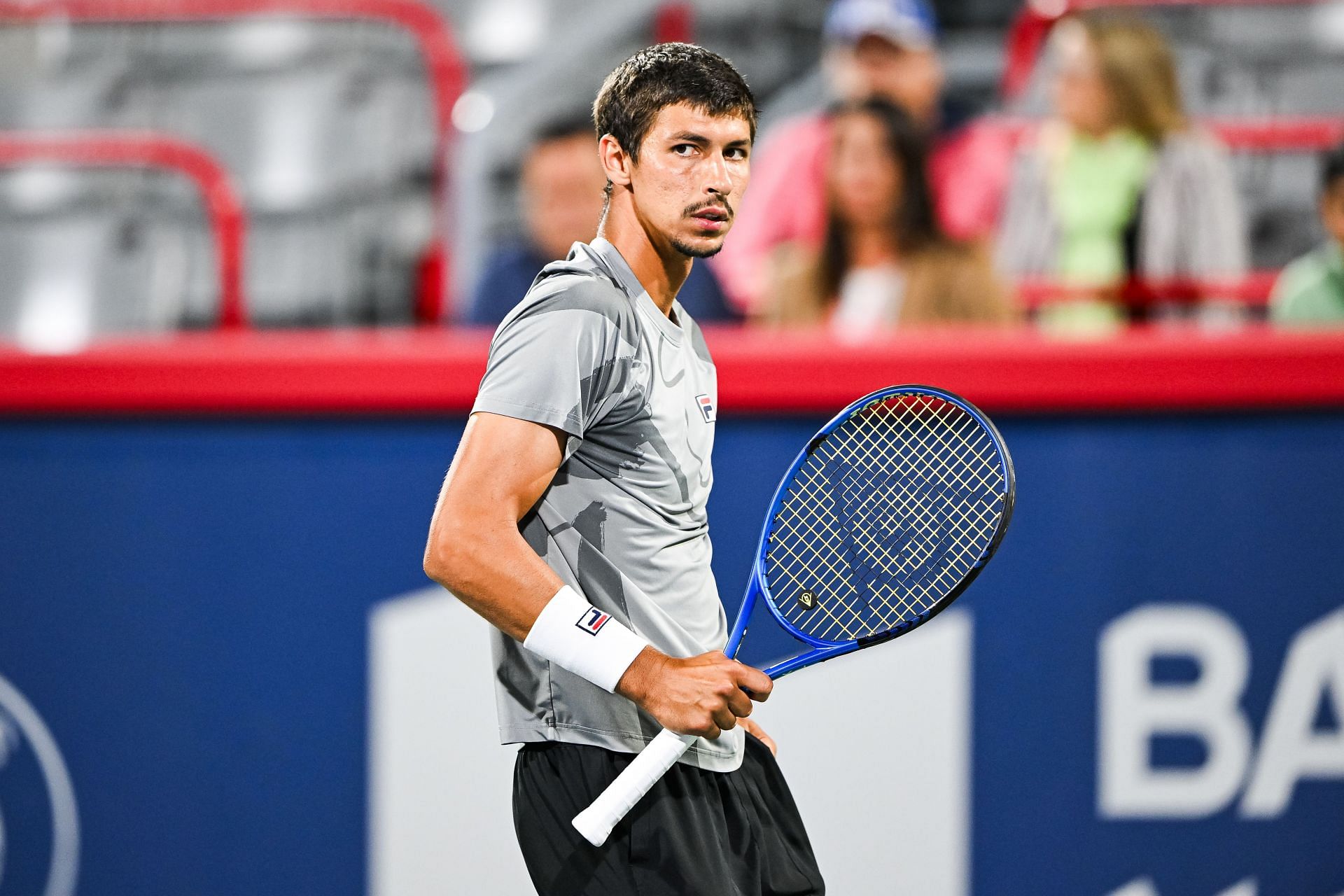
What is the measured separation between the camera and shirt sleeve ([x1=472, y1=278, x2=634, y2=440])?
1882 mm

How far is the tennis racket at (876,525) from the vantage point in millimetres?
2184

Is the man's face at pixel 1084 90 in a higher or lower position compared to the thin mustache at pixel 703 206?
higher

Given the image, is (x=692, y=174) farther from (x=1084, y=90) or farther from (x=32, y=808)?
(x=1084, y=90)

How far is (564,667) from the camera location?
6.30ft

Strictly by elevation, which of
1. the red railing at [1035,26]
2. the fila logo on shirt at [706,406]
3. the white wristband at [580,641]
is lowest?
the white wristband at [580,641]

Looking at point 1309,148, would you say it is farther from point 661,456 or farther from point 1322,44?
point 661,456

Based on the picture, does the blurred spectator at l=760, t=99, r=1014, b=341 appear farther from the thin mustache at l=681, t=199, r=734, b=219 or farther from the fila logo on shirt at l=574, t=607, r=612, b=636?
the fila logo on shirt at l=574, t=607, r=612, b=636

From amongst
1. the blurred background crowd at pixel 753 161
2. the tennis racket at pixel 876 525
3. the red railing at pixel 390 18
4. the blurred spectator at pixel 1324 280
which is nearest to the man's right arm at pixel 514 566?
the tennis racket at pixel 876 525

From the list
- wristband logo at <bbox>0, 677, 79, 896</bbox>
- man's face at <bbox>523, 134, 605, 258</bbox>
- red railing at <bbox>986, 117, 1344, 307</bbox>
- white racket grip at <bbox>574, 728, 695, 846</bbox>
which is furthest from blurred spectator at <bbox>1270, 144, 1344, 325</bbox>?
wristband logo at <bbox>0, 677, 79, 896</bbox>

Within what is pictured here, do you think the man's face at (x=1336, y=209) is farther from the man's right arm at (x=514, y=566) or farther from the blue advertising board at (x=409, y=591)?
the man's right arm at (x=514, y=566)

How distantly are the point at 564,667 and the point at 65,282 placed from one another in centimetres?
450

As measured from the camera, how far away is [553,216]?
422 cm

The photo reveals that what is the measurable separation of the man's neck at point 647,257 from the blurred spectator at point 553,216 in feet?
6.62

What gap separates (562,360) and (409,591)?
4.69ft
